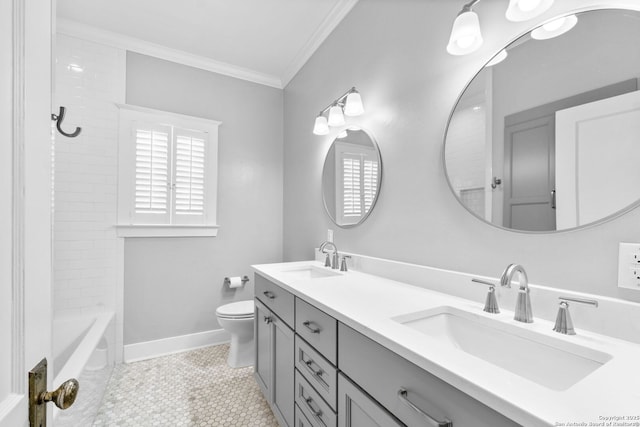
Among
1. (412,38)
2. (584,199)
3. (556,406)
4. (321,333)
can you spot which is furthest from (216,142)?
(556,406)

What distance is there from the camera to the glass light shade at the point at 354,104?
5.94 ft

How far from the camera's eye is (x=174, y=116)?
2.60 metres

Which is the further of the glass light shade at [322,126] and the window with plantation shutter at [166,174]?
the window with plantation shutter at [166,174]

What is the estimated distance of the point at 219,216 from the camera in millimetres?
2822

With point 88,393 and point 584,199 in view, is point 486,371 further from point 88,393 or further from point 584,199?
point 88,393

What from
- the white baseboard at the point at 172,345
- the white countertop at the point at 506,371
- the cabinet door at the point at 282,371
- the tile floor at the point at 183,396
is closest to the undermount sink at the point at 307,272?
the cabinet door at the point at 282,371

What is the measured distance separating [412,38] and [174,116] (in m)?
2.08

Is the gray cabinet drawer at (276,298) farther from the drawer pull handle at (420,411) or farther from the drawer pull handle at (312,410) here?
the drawer pull handle at (420,411)

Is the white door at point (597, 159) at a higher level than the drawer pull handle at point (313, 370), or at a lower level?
higher

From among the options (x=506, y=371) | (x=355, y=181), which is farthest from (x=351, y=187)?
(x=506, y=371)

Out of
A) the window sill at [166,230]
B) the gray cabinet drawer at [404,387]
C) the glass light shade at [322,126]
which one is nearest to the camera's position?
the gray cabinet drawer at [404,387]

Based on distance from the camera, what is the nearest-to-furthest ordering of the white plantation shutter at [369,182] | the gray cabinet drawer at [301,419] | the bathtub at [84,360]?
the gray cabinet drawer at [301,419]
the bathtub at [84,360]
the white plantation shutter at [369,182]

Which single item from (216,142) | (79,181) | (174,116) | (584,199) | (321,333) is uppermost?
(174,116)

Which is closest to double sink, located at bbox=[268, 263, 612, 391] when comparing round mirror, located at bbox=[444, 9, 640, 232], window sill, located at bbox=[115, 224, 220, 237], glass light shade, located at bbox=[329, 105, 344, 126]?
round mirror, located at bbox=[444, 9, 640, 232]
